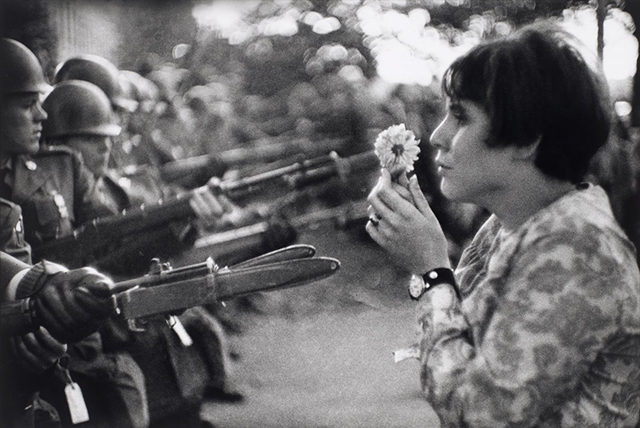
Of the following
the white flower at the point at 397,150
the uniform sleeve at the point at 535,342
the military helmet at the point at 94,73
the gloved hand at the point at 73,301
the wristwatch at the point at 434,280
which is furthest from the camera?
the military helmet at the point at 94,73

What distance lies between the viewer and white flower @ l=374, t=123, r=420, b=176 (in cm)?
163

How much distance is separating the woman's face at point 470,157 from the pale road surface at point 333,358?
0.58m

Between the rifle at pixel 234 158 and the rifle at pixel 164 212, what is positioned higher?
the rifle at pixel 234 158

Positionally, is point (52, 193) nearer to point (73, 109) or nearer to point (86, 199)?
point (86, 199)

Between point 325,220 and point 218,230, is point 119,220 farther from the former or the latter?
point 325,220

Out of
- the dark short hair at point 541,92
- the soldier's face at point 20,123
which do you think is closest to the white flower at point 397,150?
the dark short hair at point 541,92

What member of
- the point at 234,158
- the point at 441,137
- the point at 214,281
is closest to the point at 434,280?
the point at 441,137

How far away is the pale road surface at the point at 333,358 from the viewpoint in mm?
2064

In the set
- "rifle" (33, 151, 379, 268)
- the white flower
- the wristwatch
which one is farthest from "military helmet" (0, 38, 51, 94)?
the wristwatch

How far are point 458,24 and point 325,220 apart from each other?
72cm

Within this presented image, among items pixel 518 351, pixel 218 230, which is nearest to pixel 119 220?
pixel 218 230

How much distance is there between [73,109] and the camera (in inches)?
84.0

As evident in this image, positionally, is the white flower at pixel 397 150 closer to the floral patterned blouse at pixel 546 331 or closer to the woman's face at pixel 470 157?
the woman's face at pixel 470 157

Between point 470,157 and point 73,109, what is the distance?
1.26 meters
